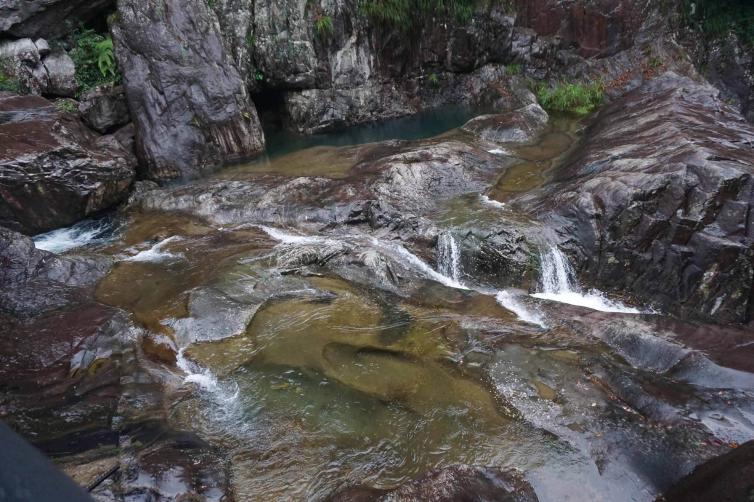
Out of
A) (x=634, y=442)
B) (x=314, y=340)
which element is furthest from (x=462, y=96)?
(x=634, y=442)

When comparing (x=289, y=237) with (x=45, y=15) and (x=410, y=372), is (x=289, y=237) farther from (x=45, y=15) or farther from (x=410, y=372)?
(x=45, y=15)

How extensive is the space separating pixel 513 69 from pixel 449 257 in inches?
474

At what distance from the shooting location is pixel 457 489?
4.21 metres

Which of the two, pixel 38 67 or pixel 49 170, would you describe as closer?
pixel 49 170

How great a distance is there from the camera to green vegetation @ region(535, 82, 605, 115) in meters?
15.6

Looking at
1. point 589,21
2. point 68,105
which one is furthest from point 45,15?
point 589,21

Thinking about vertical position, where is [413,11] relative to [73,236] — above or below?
above

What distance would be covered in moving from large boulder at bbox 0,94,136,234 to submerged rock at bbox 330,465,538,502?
30.6 ft

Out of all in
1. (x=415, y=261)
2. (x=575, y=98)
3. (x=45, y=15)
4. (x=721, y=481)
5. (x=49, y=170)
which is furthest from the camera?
(x=575, y=98)

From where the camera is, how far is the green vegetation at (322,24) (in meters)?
16.2

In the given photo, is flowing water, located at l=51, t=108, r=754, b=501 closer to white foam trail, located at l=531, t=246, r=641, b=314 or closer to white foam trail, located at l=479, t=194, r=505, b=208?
white foam trail, located at l=531, t=246, r=641, b=314

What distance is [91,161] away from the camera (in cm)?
1084

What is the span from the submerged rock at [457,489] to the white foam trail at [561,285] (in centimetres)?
409

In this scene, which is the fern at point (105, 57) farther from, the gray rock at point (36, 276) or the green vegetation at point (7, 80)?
the gray rock at point (36, 276)
